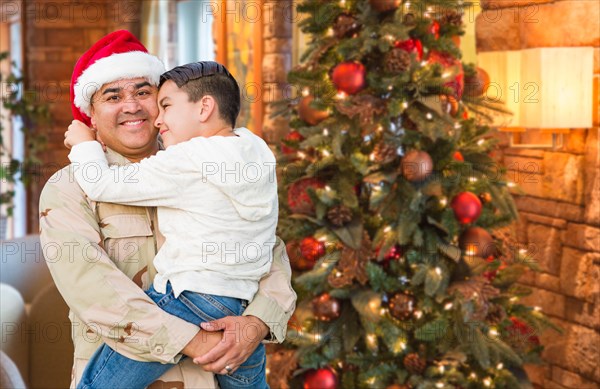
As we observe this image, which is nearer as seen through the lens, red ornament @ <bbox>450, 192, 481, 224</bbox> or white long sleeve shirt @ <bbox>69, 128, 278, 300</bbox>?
white long sleeve shirt @ <bbox>69, 128, 278, 300</bbox>

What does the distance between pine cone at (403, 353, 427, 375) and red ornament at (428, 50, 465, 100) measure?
3.19ft

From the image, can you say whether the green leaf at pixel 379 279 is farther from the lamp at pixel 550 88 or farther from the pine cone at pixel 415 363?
the lamp at pixel 550 88

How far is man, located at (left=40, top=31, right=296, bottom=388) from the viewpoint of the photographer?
1.72 m

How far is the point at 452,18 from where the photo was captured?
3.38 m

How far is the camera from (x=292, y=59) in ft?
17.1

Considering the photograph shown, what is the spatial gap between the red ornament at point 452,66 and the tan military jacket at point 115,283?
5.15 ft

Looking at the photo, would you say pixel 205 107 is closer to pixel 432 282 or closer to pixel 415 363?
pixel 432 282

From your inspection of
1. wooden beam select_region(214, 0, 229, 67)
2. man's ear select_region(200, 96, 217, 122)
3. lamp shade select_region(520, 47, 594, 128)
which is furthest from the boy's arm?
wooden beam select_region(214, 0, 229, 67)

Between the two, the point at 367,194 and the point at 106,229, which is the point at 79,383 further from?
the point at 367,194

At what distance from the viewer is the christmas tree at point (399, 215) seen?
3.24 m

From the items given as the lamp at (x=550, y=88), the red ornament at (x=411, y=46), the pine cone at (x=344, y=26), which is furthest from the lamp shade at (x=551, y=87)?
the pine cone at (x=344, y=26)

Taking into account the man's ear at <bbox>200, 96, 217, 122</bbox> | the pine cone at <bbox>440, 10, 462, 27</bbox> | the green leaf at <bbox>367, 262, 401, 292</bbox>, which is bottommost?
the green leaf at <bbox>367, 262, 401, 292</bbox>

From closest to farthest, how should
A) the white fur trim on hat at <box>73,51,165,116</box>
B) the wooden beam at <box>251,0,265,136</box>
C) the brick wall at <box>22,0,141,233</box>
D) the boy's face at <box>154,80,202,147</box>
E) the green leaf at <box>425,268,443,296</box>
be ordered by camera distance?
1. the boy's face at <box>154,80,202,147</box>
2. the white fur trim on hat at <box>73,51,165,116</box>
3. the green leaf at <box>425,268,443,296</box>
4. the wooden beam at <box>251,0,265,136</box>
5. the brick wall at <box>22,0,141,233</box>

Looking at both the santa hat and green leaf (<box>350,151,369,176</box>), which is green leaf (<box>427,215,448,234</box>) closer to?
green leaf (<box>350,151,369,176</box>)
